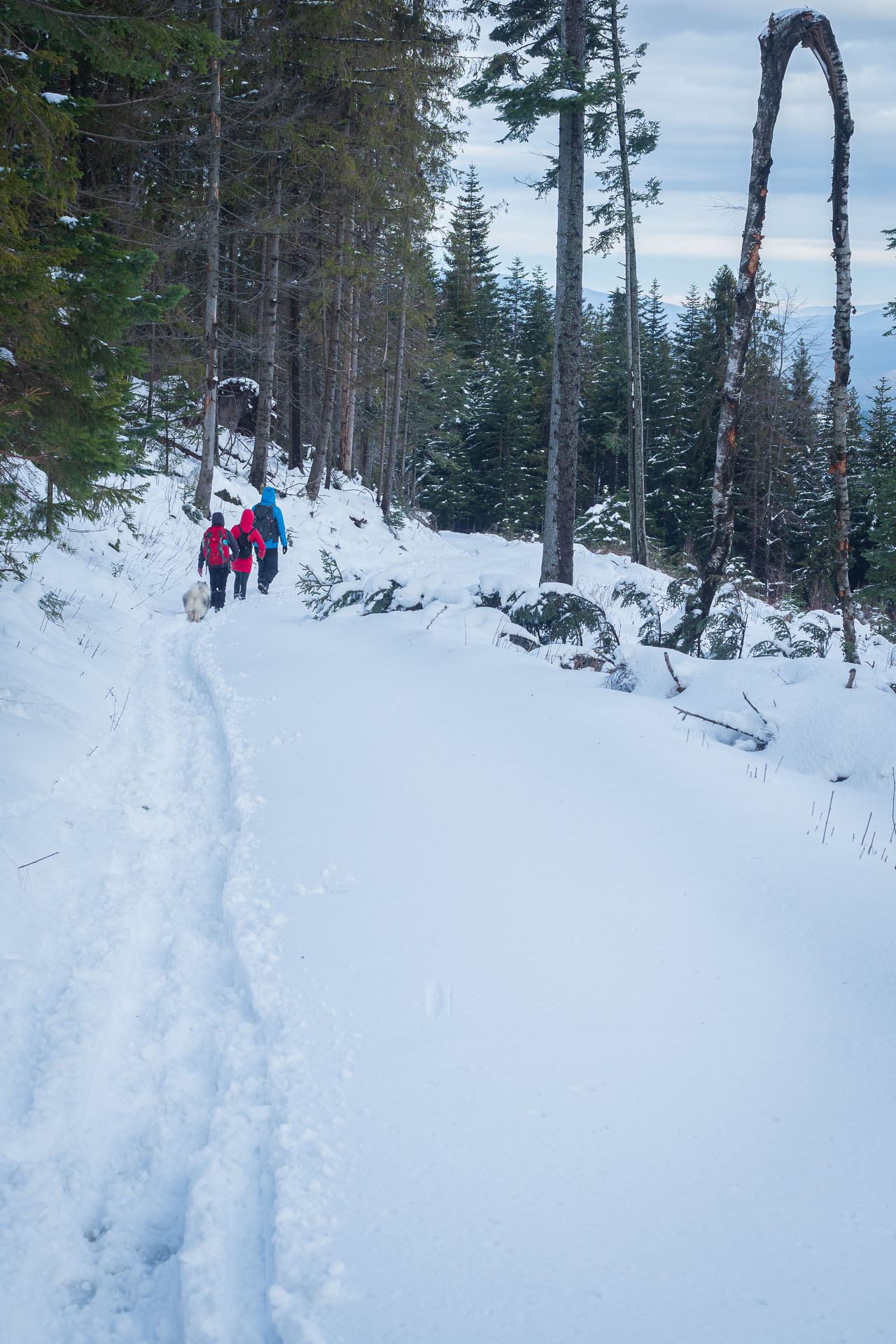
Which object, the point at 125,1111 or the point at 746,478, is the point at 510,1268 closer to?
the point at 125,1111

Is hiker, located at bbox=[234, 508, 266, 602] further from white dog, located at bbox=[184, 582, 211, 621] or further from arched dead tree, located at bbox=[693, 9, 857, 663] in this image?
arched dead tree, located at bbox=[693, 9, 857, 663]

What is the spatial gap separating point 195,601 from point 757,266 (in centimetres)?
905

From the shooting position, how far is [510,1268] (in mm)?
1887

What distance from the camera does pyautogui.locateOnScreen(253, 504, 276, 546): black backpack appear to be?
14375mm

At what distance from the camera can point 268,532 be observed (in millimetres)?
14750

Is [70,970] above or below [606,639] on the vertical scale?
below

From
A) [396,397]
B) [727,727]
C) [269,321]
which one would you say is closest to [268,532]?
[269,321]

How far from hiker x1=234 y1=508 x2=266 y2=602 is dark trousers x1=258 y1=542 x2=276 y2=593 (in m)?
0.55

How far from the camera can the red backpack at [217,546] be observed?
42.5 feet

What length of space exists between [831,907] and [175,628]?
990 cm

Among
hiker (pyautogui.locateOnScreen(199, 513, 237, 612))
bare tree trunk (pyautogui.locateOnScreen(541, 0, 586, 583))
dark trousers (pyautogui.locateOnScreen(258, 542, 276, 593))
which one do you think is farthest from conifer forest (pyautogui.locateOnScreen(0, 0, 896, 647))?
dark trousers (pyautogui.locateOnScreen(258, 542, 276, 593))

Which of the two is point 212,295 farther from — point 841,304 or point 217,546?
point 841,304

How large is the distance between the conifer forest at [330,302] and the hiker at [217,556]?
1.76 metres

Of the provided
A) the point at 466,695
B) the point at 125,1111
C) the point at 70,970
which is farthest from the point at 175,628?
the point at 125,1111
